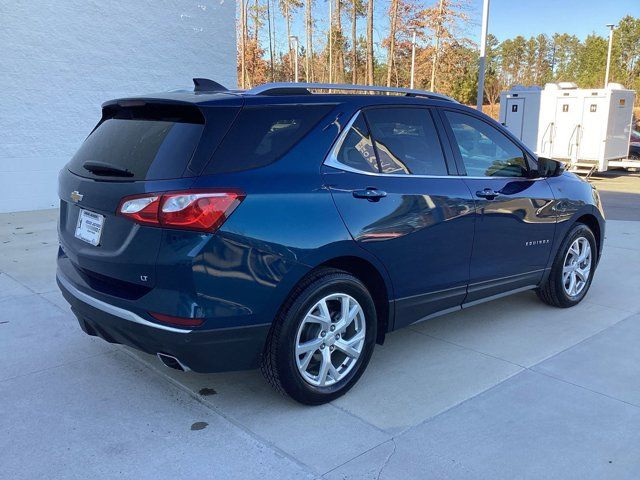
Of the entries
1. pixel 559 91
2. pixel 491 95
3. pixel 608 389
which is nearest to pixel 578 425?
pixel 608 389

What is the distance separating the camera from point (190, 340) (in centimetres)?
283

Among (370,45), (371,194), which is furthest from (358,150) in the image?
(370,45)

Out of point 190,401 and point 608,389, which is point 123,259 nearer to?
point 190,401

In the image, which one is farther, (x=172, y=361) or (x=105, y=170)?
(x=105, y=170)

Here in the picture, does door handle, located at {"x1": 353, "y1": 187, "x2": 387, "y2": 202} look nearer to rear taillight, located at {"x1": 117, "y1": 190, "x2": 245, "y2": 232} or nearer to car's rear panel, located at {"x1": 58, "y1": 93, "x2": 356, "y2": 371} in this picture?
car's rear panel, located at {"x1": 58, "y1": 93, "x2": 356, "y2": 371}

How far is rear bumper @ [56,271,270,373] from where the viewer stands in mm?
2848

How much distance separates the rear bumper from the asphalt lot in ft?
1.32

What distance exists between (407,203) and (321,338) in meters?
1.01

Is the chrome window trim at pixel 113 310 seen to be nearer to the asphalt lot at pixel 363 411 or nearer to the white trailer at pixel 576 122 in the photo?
the asphalt lot at pixel 363 411

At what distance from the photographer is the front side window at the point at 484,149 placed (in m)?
4.20

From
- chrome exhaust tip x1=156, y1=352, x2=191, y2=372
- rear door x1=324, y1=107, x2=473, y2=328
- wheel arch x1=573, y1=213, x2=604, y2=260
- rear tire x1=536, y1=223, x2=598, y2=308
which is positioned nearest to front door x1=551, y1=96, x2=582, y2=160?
wheel arch x1=573, y1=213, x2=604, y2=260

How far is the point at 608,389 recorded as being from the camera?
11.8ft

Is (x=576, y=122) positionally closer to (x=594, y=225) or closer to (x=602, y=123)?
(x=602, y=123)

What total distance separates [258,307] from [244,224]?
44 cm
